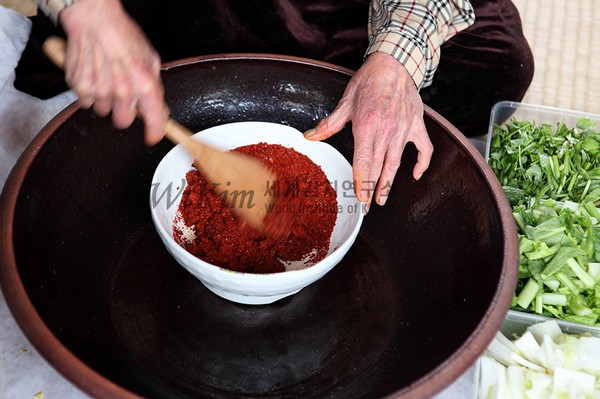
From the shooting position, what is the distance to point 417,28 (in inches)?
44.8

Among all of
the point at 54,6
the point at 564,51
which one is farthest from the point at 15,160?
the point at 564,51

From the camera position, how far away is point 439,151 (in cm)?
103

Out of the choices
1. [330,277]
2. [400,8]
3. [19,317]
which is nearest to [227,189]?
[330,277]

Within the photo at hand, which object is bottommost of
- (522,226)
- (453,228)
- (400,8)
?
(522,226)

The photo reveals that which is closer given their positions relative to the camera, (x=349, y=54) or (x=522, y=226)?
(x=522, y=226)

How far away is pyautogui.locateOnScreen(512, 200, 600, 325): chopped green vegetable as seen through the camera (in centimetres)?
108

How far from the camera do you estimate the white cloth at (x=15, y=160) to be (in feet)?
2.95

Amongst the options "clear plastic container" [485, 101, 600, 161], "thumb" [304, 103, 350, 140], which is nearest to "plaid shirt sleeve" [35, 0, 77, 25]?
"thumb" [304, 103, 350, 140]

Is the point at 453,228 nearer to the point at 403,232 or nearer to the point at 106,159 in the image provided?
the point at 403,232

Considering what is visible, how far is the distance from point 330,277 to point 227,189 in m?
A: 0.22

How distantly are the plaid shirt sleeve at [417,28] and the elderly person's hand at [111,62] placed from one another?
1.54ft

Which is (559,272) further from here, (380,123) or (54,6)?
(54,6)

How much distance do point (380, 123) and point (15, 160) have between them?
2.40 ft

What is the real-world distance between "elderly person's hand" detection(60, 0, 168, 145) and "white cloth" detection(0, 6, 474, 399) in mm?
390
